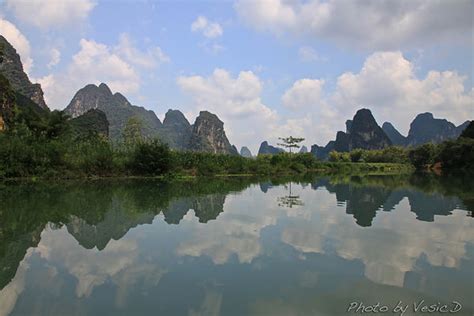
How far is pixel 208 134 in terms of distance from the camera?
9906cm

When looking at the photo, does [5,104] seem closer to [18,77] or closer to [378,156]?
[18,77]

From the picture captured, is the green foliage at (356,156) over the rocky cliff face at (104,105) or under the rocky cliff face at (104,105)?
under

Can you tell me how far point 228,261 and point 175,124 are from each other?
125 m

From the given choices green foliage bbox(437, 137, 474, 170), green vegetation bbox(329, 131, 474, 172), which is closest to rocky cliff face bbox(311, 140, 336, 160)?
green vegetation bbox(329, 131, 474, 172)

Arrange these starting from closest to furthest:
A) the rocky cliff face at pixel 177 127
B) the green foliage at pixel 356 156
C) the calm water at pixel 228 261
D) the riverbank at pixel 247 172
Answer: the calm water at pixel 228 261, the riverbank at pixel 247 172, the green foliage at pixel 356 156, the rocky cliff face at pixel 177 127

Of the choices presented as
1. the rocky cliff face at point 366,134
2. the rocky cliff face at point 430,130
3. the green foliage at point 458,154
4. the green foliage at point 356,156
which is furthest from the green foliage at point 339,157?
the rocky cliff face at point 430,130

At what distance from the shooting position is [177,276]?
15.5 ft

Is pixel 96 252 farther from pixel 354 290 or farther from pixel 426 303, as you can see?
pixel 426 303

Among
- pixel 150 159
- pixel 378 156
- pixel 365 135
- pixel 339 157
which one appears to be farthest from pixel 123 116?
pixel 150 159

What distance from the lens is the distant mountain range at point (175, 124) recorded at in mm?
55625

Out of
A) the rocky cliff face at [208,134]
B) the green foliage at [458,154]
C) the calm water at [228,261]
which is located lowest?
the calm water at [228,261]

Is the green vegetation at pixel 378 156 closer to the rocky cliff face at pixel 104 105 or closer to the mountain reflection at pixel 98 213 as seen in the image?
the rocky cliff face at pixel 104 105

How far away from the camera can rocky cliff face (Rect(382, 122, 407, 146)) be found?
124 meters

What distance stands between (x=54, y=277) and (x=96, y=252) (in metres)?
1.32
